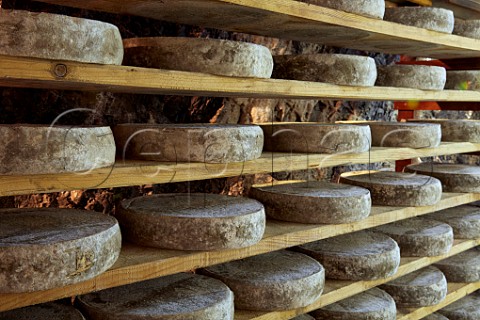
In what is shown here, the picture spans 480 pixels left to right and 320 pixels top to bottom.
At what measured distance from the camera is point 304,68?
266cm

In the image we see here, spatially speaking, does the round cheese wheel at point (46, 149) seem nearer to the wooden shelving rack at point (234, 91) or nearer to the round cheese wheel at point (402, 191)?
the wooden shelving rack at point (234, 91)

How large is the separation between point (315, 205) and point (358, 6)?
89 centimetres

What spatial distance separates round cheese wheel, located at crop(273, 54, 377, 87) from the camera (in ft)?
8.70

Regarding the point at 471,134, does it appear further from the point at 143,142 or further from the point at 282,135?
the point at 143,142

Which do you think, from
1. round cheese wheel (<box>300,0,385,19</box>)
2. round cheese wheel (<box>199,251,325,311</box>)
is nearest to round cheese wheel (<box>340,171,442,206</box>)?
round cheese wheel (<box>199,251,325,311</box>)

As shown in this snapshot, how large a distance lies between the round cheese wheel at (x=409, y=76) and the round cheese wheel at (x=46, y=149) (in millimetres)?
1756

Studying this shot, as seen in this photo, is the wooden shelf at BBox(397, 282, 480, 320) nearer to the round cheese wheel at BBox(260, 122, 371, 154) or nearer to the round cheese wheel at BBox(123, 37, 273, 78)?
the round cheese wheel at BBox(260, 122, 371, 154)

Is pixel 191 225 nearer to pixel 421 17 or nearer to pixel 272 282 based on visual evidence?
pixel 272 282

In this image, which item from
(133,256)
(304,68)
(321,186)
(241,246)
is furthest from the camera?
(321,186)

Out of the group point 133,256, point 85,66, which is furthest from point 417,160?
point 85,66

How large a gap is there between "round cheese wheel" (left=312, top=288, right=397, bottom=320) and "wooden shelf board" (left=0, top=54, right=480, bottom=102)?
1.00 m

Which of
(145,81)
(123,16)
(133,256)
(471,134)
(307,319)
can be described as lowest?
(307,319)

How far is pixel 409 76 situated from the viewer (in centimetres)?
308

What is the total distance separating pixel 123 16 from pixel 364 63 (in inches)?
43.6
